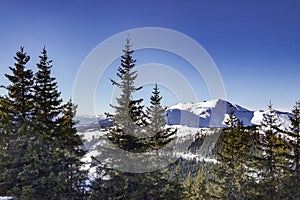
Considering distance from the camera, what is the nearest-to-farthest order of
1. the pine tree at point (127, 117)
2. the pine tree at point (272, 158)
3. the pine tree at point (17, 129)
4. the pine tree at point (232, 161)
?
1. the pine tree at point (17, 129)
2. the pine tree at point (127, 117)
3. the pine tree at point (272, 158)
4. the pine tree at point (232, 161)

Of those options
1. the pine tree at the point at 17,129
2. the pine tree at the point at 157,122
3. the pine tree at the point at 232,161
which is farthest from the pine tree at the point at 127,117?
the pine tree at the point at 232,161

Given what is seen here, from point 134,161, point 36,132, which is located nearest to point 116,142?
point 134,161

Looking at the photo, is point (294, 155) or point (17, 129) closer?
point (17, 129)

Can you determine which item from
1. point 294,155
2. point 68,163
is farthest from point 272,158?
point 68,163

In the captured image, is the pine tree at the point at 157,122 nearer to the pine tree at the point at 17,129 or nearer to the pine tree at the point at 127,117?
the pine tree at the point at 127,117

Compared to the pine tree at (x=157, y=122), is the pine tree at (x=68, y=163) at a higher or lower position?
lower

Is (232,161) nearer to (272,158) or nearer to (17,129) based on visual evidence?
(272,158)

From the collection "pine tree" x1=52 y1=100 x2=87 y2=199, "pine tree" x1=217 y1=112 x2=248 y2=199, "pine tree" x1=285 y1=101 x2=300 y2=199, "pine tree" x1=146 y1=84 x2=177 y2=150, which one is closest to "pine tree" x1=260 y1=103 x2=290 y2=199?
"pine tree" x1=285 y1=101 x2=300 y2=199

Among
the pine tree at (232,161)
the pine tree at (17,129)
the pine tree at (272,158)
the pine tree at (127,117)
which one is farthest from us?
the pine tree at (232,161)

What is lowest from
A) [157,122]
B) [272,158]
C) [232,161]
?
[232,161]

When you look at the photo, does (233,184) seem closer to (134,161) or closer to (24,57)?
(134,161)

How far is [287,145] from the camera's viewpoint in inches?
979

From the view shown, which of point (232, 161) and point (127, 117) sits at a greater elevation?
point (127, 117)

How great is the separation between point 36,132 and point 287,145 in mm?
19808
